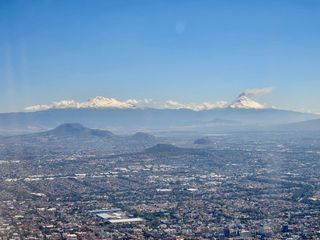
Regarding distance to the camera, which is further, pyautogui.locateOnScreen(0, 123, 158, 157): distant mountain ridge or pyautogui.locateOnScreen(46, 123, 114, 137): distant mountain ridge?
pyautogui.locateOnScreen(46, 123, 114, 137): distant mountain ridge

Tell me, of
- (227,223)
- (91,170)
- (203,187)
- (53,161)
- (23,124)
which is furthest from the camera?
(23,124)

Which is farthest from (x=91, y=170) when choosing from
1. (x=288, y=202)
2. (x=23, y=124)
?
(x=23, y=124)

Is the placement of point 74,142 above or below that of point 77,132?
below

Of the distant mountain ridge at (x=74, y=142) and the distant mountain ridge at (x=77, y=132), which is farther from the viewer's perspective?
the distant mountain ridge at (x=77, y=132)

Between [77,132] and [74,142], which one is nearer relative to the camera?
[74,142]

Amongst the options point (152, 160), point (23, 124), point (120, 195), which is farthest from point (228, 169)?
point (23, 124)

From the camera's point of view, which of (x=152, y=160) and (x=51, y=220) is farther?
(x=152, y=160)

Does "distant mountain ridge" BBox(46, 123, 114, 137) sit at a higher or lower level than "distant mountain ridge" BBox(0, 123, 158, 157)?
higher

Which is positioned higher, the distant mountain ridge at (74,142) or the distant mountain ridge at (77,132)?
the distant mountain ridge at (77,132)

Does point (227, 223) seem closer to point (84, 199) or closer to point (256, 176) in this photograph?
point (84, 199)

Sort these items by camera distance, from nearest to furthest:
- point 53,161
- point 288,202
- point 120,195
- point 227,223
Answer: point 227,223, point 288,202, point 120,195, point 53,161
